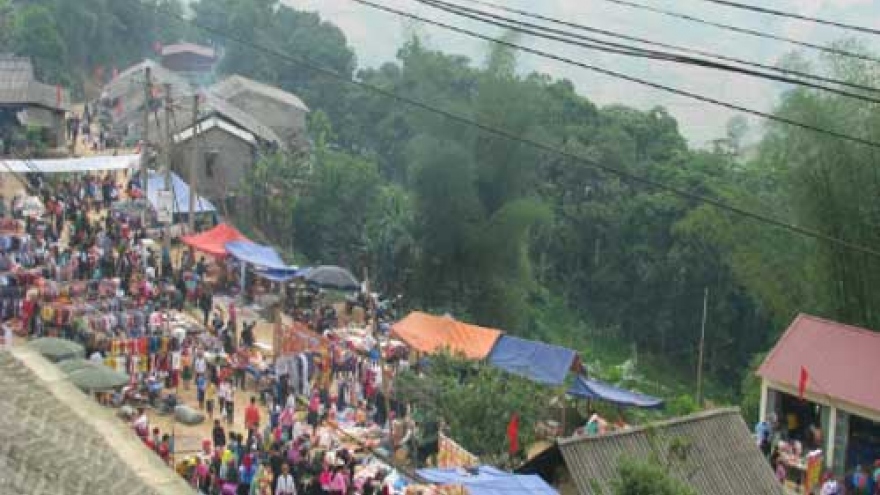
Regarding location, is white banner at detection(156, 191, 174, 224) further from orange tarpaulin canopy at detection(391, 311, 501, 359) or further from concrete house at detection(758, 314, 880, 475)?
concrete house at detection(758, 314, 880, 475)

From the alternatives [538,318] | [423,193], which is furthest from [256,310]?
[538,318]

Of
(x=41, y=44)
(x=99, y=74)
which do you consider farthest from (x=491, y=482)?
(x=99, y=74)

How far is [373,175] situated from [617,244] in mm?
7742

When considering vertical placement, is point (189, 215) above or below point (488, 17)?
→ below

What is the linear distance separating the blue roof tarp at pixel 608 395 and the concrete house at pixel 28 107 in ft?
56.7

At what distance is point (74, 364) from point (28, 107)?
57.2 ft

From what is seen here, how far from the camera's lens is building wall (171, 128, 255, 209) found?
31.4 meters

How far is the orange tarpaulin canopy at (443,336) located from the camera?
18.8 m

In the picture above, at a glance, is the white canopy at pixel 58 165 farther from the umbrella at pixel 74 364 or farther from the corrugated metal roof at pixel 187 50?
the corrugated metal roof at pixel 187 50

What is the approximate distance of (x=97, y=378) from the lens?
13.6 meters

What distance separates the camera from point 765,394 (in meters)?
17.7

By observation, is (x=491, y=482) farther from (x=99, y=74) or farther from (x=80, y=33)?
(x=99, y=74)

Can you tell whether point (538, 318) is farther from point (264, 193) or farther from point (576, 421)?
point (576, 421)

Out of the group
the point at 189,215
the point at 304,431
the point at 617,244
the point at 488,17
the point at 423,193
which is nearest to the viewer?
the point at 488,17
